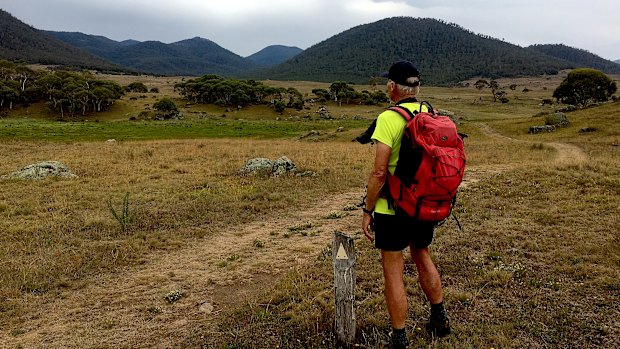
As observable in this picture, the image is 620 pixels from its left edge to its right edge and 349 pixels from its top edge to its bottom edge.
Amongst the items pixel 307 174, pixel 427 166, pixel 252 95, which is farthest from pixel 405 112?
pixel 252 95

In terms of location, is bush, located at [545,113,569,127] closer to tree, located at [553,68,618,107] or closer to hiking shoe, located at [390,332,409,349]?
tree, located at [553,68,618,107]

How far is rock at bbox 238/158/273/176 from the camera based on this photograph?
1707 cm

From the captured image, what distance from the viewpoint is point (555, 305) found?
17.4 ft

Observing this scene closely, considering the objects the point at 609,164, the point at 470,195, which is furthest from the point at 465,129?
the point at 470,195

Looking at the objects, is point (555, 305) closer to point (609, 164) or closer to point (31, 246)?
point (31, 246)

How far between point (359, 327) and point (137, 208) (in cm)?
928

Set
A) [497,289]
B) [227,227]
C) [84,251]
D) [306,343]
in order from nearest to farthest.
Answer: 1. [306,343]
2. [497,289]
3. [84,251]
4. [227,227]

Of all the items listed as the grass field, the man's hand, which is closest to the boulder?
the grass field

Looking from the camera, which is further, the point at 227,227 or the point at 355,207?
the point at 355,207

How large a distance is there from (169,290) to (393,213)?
471 cm

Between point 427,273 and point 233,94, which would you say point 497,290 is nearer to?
point 427,273

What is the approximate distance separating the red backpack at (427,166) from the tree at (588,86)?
6663 cm

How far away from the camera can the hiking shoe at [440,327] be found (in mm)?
4742

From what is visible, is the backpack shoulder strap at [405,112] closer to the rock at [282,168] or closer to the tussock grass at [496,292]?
the tussock grass at [496,292]
